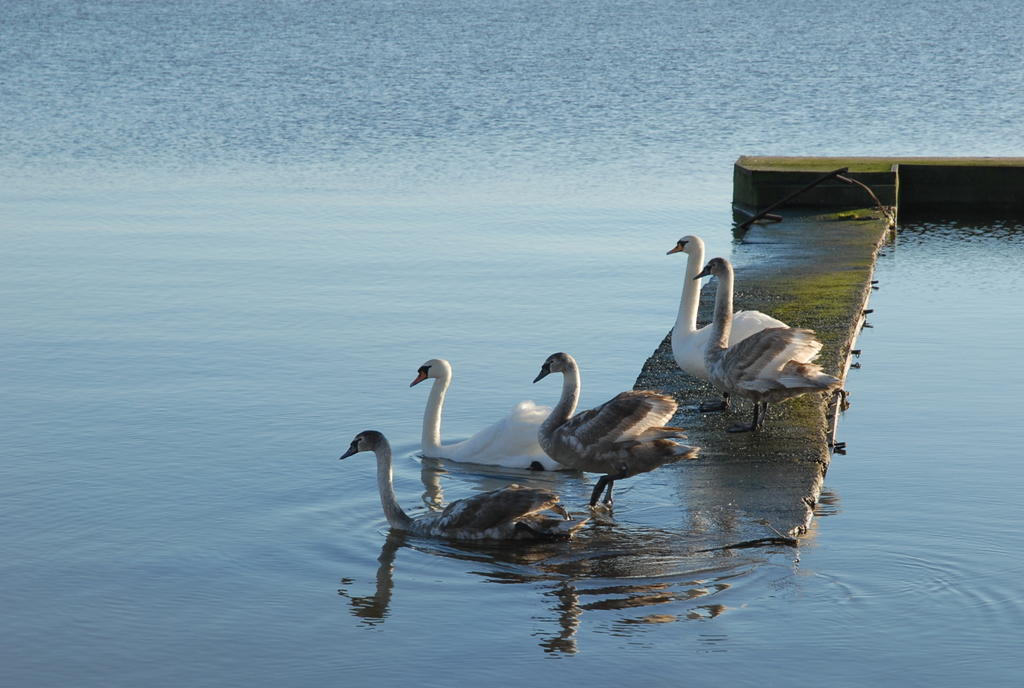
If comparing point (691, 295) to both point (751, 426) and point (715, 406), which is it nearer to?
point (715, 406)

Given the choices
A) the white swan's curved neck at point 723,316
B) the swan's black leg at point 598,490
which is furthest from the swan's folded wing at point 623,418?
the white swan's curved neck at point 723,316

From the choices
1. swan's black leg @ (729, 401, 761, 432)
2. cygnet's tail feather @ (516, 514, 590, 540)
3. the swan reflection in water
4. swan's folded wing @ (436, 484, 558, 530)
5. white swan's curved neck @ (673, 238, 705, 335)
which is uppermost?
white swan's curved neck @ (673, 238, 705, 335)

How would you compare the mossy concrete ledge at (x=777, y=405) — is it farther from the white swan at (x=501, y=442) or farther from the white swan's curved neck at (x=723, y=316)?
the white swan at (x=501, y=442)

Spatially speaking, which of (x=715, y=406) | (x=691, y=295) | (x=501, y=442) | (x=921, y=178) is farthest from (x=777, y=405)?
(x=921, y=178)

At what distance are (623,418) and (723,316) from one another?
2.02 metres

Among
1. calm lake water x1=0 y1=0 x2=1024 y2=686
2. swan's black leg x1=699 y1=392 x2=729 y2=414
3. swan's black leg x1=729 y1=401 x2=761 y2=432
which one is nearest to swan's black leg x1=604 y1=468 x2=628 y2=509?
calm lake water x1=0 y1=0 x2=1024 y2=686

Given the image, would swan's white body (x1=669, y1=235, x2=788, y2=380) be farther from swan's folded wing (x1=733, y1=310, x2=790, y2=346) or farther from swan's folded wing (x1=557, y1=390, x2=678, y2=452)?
swan's folded wing (x1=557, y1=390, x2=678, y2=452)

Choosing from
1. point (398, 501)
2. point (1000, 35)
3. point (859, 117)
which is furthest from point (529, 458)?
point (1000, 35)

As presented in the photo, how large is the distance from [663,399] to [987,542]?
210cm

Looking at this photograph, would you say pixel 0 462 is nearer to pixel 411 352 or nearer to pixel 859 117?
pixel 411 352

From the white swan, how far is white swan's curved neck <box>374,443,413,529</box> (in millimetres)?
1426

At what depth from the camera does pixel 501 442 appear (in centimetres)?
1103

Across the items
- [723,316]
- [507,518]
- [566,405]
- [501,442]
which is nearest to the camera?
[507,518]

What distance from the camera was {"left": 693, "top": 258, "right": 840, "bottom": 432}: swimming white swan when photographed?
10391 mm
